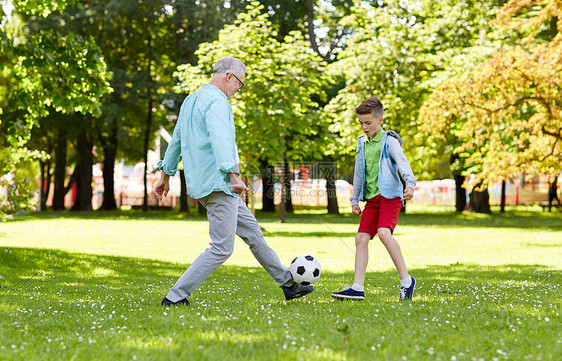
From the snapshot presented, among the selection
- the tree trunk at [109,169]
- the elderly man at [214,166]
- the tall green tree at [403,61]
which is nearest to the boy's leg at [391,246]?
the elderly man at [214,166]

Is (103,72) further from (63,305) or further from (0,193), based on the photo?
(63,305)

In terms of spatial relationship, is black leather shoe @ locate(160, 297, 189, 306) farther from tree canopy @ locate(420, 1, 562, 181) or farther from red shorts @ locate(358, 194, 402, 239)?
tree canopy @ locate(420, 1, 562, 181)

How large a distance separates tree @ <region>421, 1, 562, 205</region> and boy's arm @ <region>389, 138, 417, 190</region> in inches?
545

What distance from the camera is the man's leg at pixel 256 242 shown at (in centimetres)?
584

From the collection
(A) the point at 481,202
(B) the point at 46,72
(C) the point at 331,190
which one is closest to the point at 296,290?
(B) the point at 46,72

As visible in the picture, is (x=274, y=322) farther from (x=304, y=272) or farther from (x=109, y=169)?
(x=109, y=169)

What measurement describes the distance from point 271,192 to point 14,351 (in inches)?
1380

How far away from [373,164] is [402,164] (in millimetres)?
362

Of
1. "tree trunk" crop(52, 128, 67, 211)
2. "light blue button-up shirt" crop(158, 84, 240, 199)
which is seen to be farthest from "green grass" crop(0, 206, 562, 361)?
"tree trunk" crop(52, 128, 67, 211)

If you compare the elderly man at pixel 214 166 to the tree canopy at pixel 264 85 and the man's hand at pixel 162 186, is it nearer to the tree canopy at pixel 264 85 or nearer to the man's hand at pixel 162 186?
the man's hand at pixel 162 186

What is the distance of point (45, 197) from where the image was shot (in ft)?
148

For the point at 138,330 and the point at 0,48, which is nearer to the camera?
the point at 138,330

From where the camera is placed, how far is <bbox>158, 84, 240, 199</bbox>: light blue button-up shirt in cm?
533

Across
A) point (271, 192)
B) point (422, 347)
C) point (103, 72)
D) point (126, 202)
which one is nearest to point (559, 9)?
point (103, 72)
